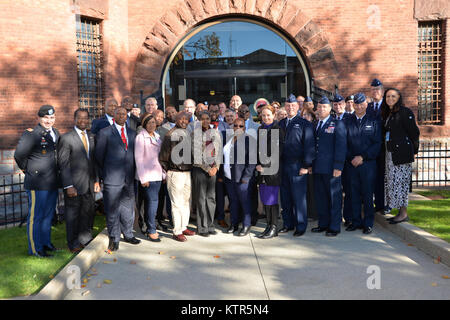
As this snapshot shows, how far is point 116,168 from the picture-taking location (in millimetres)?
5613

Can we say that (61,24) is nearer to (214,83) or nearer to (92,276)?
(214,83)

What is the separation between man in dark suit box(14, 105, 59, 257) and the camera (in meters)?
5.23

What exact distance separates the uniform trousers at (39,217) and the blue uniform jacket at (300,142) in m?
3.32

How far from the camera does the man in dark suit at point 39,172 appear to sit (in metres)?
5.23

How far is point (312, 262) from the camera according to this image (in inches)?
196

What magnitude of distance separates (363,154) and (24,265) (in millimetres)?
4808

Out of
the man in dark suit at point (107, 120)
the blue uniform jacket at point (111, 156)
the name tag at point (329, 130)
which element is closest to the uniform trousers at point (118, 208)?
the blue uniform jacket at point (111, 156)

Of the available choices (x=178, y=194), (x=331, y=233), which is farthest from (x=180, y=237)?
(x=331, y=233)

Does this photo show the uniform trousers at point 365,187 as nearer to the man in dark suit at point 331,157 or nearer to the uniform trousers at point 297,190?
the man in dark suit at point 331,157

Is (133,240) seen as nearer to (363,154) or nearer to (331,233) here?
(331,233)

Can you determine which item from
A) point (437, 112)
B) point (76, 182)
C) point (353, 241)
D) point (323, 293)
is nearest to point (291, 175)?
point (353, 241)

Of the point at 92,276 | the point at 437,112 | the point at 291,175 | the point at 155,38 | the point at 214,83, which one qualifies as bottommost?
the point at 92,276

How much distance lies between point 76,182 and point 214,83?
8.28 metres

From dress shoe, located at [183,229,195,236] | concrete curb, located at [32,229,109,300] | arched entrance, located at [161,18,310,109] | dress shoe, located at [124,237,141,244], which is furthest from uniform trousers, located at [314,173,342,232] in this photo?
arched entrance, located at [161,18,310,109]
